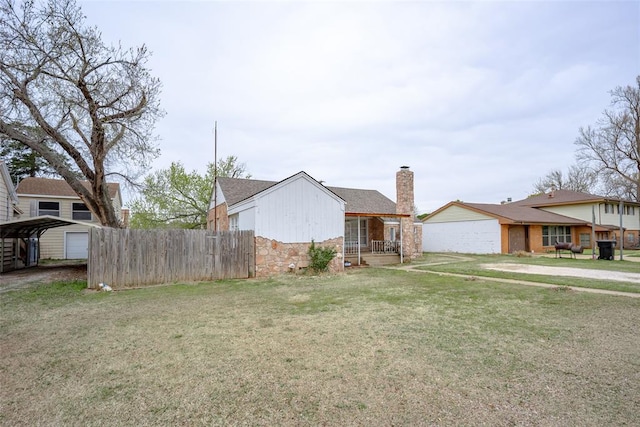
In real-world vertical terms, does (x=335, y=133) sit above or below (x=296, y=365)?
above

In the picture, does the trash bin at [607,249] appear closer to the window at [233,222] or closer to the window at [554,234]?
the window at [554,234]

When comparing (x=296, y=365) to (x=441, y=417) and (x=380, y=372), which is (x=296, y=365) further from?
(x=441, y=417)

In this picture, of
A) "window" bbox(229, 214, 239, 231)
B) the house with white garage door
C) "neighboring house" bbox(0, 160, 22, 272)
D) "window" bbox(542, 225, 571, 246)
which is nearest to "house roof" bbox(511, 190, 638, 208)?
the house with white garage door

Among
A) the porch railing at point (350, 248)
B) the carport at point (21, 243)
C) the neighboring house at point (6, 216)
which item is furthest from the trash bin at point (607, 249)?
the neighboring house at point (6, 216)

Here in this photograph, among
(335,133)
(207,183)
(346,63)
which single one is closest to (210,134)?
(207,183)

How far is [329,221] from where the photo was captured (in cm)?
1516

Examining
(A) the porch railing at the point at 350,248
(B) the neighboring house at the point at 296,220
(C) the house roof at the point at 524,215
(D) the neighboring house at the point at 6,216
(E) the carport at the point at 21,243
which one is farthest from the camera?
(C) the house roof at the point at 524,215

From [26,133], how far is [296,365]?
1669cm

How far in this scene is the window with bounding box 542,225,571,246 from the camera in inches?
1023

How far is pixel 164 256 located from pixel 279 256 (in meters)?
4.35

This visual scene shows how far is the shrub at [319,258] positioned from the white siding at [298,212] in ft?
1.84

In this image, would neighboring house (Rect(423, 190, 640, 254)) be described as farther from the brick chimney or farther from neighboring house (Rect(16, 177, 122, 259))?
neighboring house (Rect(16, 177, 122, 259))

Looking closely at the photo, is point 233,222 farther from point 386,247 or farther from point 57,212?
point 57,212

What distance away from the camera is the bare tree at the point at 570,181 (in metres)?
41.6
